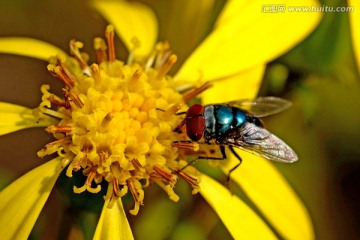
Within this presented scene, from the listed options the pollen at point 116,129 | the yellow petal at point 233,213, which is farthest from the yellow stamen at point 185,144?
the yellow petal at point 233,213

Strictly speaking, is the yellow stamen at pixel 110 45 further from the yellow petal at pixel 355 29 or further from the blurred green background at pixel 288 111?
the yellow petal at pixel 355 29

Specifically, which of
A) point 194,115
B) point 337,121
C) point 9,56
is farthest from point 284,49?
point 9,56

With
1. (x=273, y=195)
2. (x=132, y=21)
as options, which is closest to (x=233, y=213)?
(x=273, y=195)

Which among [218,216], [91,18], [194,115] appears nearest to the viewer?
[194,115]

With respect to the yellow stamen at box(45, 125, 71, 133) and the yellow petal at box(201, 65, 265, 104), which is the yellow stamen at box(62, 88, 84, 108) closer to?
the yellow stamen at box(45, 125, 71, 133)

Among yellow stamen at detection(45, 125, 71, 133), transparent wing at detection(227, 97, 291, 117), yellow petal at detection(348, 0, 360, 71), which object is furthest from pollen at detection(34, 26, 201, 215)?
yellow petal at detection(348, 0, 360, 71)

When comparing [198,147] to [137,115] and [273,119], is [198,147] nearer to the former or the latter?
[137,115]
